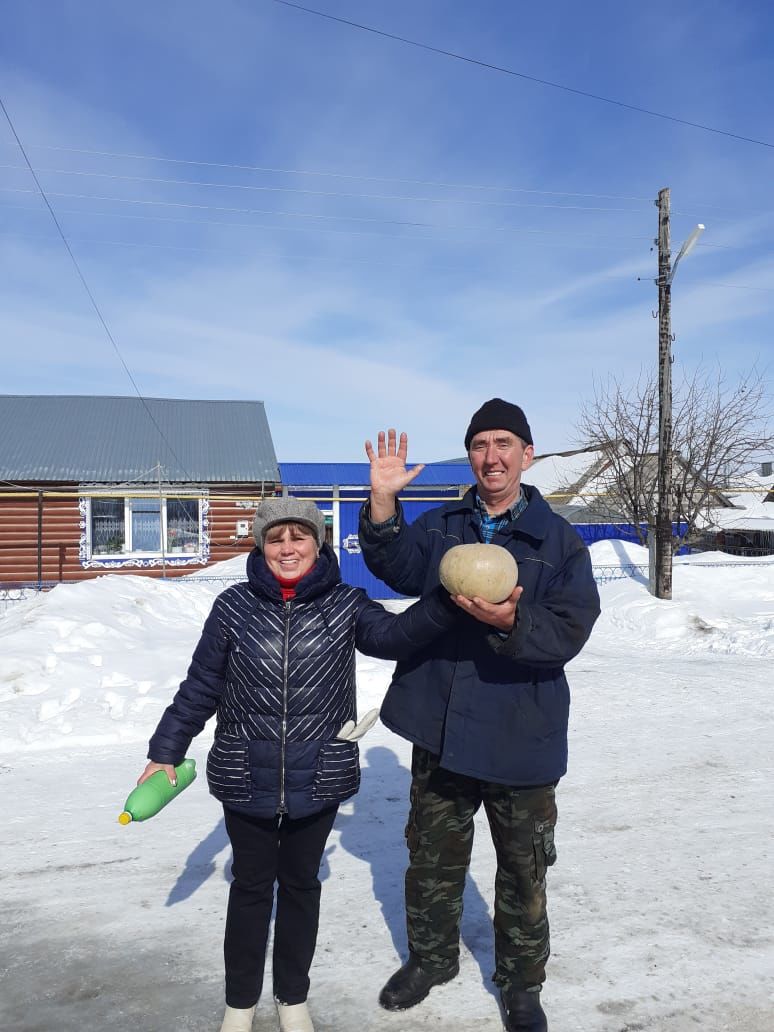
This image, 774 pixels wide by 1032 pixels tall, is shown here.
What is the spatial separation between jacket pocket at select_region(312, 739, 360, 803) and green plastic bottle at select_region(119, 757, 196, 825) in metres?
0.48

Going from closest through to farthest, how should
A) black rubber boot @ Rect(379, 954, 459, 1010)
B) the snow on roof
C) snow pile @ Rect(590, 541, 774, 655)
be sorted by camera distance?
1. black rubber boot @ Rect(379, 954, 459, 1010)
2. snow pile @ Rect(590, 541, 774, 655)
3. the snow on roof

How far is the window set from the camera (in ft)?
56.5

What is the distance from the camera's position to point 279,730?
2.52 m

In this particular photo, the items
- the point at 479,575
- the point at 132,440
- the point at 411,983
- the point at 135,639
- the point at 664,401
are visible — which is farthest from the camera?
the point at 132,440


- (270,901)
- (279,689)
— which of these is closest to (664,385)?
(279,689)

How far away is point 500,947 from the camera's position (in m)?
2.64

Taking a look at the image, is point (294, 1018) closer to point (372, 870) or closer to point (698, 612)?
point (372, 870)

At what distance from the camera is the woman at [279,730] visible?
2490 mm

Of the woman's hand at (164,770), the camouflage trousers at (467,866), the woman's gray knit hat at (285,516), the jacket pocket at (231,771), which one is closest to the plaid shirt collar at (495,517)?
the woman's gray knit hat at (285,516)

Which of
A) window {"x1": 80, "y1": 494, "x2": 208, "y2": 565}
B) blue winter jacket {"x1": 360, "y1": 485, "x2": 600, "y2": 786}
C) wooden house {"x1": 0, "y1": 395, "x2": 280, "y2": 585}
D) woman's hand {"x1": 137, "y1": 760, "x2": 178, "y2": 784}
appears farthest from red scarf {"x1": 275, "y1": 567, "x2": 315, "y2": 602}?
window {"x1": 80, "y1": 494, "x2": 208, "y2": 565}

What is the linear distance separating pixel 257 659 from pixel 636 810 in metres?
2.95

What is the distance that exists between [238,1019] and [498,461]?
2079 millimetres

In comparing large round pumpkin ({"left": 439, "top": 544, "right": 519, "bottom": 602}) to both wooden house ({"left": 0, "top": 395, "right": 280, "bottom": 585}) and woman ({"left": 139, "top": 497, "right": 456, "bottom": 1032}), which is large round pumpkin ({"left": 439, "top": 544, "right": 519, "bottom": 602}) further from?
wooden house ({"left": 0, "top": 395, "right": 280, "bottom": 585})

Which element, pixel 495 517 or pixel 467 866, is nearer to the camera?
pixel 467 866
